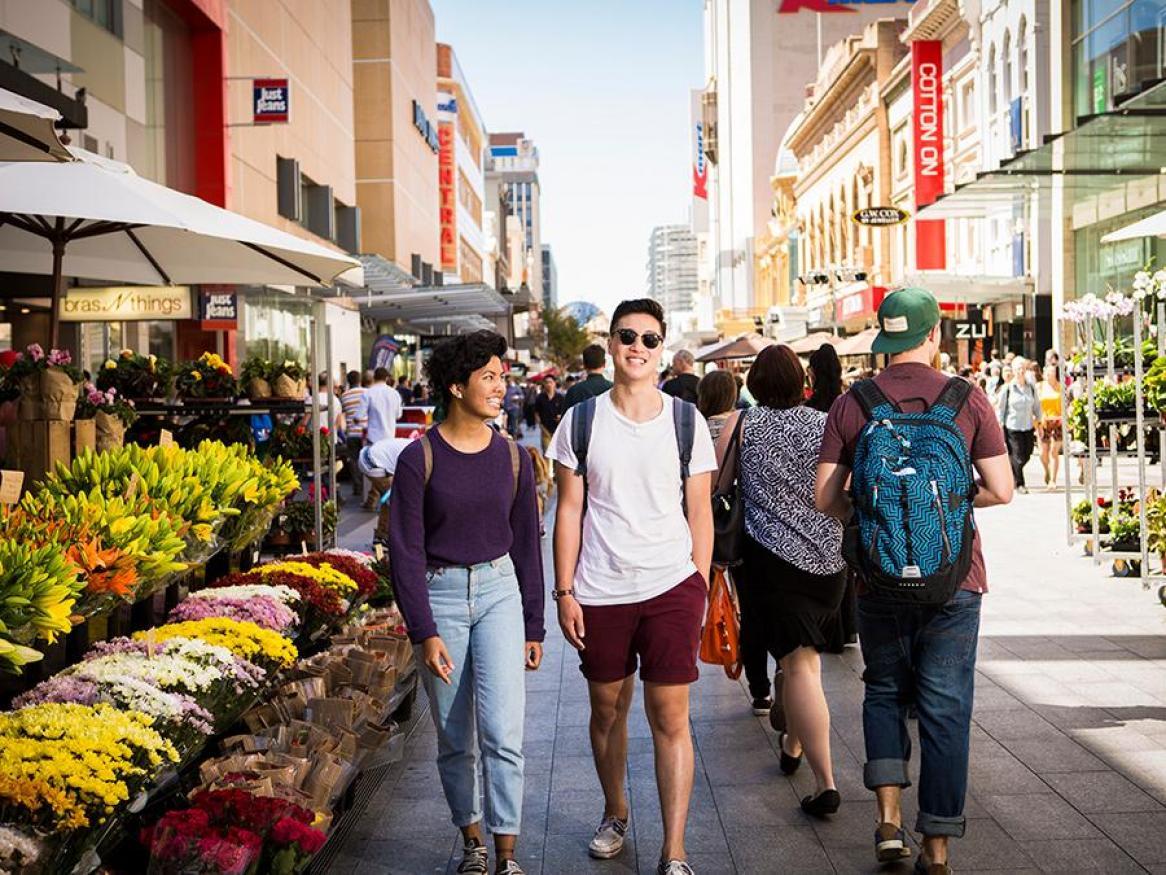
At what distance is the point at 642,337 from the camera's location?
5.29 meters

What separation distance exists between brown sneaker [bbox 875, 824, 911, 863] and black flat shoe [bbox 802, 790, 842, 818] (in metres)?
0.63

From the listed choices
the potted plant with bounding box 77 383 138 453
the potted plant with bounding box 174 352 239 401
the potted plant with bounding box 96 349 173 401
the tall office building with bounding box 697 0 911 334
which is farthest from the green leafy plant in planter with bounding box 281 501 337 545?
the tall office building with bounding box 697 0 911 334

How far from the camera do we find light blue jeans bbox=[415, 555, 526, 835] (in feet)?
17.0

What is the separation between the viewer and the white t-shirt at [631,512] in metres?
5.20

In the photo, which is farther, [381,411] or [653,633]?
[381,411]

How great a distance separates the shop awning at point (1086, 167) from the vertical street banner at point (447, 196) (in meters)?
46.0

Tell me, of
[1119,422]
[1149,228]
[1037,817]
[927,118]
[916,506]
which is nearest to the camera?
[916,506]

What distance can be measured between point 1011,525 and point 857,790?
1087cm

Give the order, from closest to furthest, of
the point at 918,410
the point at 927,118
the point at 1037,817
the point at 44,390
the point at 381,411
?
the point at 918,410 < the point at 1037,817 < the point at 44,390 < the point at 381,411 < the point at 927,118

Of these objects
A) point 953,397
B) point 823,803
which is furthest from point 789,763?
point 953,397

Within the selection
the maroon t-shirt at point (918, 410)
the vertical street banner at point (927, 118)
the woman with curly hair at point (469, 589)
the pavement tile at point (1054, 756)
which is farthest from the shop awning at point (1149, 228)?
the vertical street banner at point (927, 118)

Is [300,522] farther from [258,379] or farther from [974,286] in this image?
[974,286]

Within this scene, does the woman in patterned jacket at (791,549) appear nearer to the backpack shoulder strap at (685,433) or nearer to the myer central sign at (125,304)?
the backpack shoulder strap at (685,433)

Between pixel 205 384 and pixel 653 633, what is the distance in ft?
25.3
